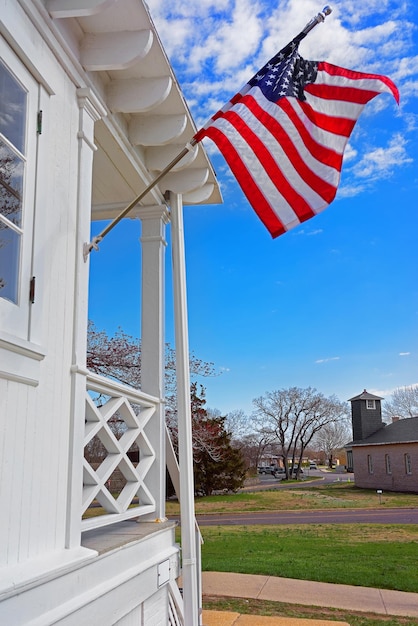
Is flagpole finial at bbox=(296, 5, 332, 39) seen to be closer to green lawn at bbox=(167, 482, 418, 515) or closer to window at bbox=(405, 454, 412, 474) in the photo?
green lawn at bbox=(167, 482, 418, 515)

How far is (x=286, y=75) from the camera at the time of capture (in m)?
3.42

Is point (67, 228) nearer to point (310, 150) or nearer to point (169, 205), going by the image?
point (310, 150)

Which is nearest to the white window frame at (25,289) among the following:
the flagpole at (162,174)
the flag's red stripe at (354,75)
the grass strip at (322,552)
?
the flagpole at (162,174)

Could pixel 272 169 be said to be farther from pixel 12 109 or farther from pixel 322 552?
pixel 322 552

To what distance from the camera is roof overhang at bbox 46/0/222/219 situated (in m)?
3.10

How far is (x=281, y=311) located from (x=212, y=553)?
40.5 metres

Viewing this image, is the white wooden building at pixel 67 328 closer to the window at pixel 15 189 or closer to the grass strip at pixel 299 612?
the window at pixel 15 189

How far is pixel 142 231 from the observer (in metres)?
4.98

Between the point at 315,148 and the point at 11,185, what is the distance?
181 cm

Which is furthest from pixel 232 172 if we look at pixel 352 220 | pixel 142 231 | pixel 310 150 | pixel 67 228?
pixel 352 220

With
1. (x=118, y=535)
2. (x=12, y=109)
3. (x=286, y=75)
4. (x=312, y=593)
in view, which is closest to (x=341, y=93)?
(x=286, y=75)

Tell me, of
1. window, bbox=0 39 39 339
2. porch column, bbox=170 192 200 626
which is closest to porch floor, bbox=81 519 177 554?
porch column, bbox=170 192 200 626

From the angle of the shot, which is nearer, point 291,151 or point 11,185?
point 11,185

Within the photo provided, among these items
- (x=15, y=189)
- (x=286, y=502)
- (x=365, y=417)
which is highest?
(x=365, y=417)
